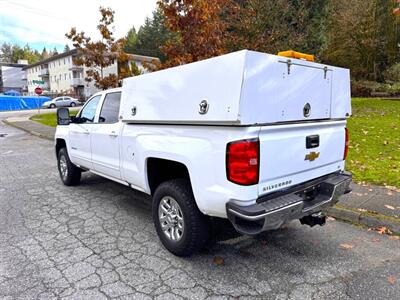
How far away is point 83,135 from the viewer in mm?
5125

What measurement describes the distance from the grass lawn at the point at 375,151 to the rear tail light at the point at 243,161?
3.76 meters

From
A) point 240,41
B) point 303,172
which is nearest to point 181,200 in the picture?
point 303,172

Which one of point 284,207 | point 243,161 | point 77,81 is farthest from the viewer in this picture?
Answer: point 77,81

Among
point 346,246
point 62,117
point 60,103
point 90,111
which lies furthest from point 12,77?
point 346,246

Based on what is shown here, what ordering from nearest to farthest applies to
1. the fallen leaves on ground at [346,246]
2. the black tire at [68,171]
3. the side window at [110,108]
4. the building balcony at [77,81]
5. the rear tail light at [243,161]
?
1. the rear tail light at [243,161]
2. the fallen leaves on ground at [346,246]
3. the side window at [110,108]
4. the black tire at [68,171]
5. the building balcony at [77,81]

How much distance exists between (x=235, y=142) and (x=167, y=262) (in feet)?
5.16

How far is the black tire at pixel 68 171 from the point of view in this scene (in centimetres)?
595

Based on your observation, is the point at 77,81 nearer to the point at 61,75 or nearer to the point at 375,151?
the point at 61,75

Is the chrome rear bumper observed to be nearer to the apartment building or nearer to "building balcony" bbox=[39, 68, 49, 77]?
the apartment building

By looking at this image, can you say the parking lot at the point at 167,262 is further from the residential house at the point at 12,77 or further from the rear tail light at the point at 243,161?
the residential house at the point at 12,77

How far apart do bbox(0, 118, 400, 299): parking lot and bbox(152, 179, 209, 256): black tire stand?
17cm

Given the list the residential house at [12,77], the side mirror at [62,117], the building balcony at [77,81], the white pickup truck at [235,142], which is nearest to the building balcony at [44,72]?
the building balcony at [77,81]

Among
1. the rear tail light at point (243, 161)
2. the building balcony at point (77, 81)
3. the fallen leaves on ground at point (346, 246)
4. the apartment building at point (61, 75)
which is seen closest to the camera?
the rear tail light at point (243, 161)

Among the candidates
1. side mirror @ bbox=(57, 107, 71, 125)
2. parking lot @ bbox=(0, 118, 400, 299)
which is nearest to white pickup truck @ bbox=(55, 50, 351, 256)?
parking lot @ bbox=(0, 118, 400, 299)
